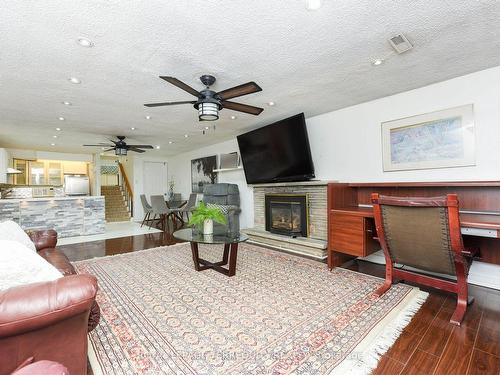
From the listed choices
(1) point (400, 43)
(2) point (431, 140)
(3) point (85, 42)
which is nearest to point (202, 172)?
(3) point (85, 42)

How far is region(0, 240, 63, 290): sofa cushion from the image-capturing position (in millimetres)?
1167

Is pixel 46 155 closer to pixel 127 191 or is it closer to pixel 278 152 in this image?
pixel 127 191

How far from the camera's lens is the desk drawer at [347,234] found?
9.39 feet

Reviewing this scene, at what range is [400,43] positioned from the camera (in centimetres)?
211

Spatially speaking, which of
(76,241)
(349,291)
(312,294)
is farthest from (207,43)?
(76,241)

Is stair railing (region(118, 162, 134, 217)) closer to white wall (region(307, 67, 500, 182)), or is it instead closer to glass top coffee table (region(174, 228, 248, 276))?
glass top coffee table (region(174, 228, 248, 276))

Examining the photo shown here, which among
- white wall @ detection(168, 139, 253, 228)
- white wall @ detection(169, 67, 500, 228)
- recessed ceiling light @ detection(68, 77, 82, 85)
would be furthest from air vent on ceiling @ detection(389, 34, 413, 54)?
white wall @ detection(168, 139, 253, 228)

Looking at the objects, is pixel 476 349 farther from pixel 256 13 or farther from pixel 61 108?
pixel 61 108

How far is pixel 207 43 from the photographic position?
207 centimetres

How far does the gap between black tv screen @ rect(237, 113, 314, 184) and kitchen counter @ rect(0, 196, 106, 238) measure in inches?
155

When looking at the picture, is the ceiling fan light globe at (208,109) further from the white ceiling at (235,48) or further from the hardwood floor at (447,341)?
the hardwood floor at (447,341)

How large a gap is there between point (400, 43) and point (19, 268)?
9.86 ft

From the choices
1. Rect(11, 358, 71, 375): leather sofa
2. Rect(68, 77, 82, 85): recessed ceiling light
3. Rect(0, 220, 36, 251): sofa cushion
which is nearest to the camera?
Rect(11, 358, 71, 375): leather sofa

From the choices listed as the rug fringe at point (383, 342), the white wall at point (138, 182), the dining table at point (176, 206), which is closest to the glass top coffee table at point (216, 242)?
the rug fringe at point (383, 342)
